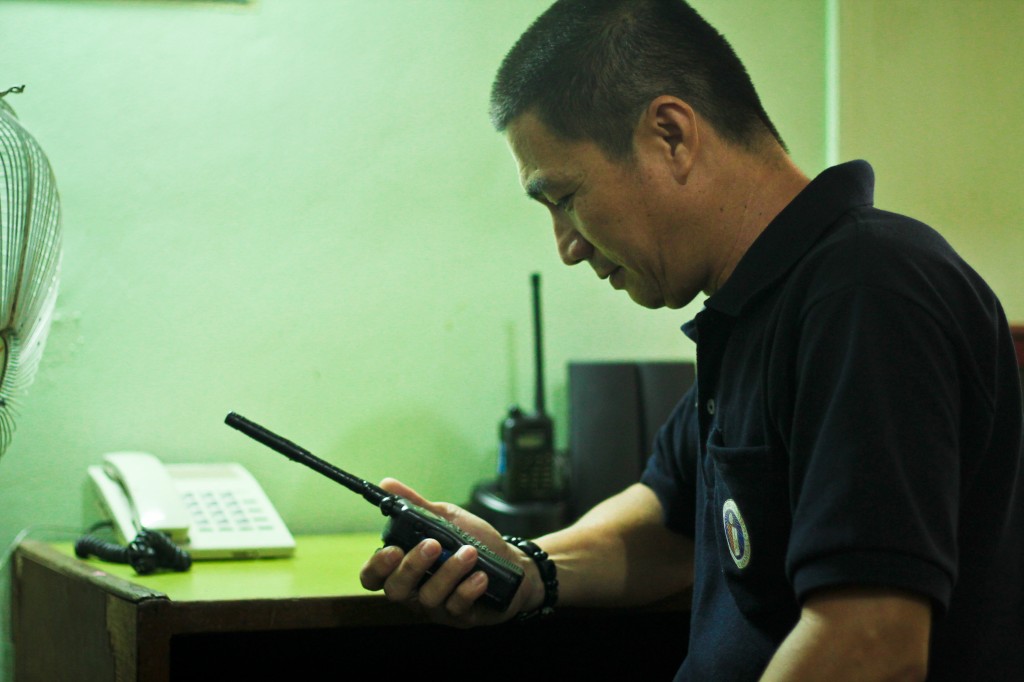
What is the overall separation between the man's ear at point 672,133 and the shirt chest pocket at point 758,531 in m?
0.26

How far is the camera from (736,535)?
0.81 metres

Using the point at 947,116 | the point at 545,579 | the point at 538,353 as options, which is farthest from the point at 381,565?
the point at 947,116

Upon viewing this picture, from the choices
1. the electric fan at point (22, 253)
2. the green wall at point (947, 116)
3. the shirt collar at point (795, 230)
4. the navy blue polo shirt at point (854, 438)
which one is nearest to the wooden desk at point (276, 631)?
the electric fan at point (22, 253)

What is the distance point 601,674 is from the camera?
4.54 ft

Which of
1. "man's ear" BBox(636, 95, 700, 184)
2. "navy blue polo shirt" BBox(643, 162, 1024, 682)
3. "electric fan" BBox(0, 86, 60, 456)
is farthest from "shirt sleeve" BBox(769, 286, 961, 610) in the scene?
"electric fan" BBox(0, 86, 60, 456)

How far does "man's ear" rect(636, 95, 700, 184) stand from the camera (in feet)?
2.84

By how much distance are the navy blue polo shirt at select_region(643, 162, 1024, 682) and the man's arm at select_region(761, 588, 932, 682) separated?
0.01 m

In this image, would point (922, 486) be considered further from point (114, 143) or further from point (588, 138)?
point (114, 143)

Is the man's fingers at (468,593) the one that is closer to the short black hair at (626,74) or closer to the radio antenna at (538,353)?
the short black hair at (626,74)

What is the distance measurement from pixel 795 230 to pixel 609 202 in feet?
0.60

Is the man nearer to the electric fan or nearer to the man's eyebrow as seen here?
the man's eyebrow

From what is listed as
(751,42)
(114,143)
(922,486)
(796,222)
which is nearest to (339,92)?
(114,143)

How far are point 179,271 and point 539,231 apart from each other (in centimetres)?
57

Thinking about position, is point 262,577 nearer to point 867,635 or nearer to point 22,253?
point 22,253
